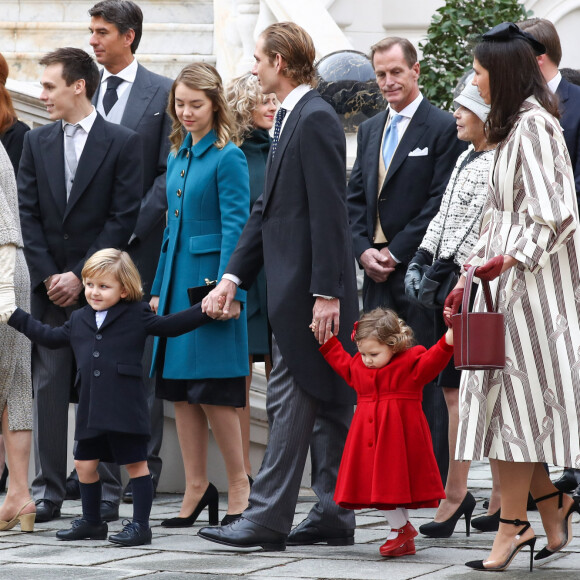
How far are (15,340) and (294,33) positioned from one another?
1784 mm

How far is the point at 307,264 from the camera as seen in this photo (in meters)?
4.98

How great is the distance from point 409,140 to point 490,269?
1.96 metres

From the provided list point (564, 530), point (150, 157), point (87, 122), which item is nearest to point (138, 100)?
point (150, 157)

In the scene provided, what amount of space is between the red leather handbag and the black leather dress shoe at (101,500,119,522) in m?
2.11

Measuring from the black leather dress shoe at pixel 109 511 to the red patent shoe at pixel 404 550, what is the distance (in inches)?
57.9

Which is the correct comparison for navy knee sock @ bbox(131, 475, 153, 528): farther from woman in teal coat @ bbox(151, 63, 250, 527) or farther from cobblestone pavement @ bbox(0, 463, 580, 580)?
woman in teal coat @ bbox(151, 63, 250, 527)

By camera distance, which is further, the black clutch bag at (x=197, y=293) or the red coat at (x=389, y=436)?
the black clutch bag at (x=197, y=293)

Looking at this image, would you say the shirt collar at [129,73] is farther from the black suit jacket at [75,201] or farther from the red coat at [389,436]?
the red coat at [389,436]

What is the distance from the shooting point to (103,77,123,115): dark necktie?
21.9ft

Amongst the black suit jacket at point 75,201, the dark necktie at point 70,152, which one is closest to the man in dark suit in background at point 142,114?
the black suit jacket at point 75,201

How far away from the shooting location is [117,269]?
5.29 meters

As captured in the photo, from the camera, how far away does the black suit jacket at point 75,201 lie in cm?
596

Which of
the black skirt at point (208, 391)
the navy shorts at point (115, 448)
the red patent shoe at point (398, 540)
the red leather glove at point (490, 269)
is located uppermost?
the red leather glove at point (490, 269)

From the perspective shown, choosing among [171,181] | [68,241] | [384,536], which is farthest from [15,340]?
[384,536]
